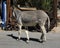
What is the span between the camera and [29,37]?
11.6 m

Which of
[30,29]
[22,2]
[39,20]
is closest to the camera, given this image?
[39,20]

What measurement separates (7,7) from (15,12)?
2.90 meters

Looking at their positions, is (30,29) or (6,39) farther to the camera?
(30,29)

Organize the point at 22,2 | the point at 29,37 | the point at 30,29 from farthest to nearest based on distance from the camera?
the point at 22,2
the point at 30,29
the point at 29,37

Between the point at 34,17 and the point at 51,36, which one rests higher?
the point at 34,17

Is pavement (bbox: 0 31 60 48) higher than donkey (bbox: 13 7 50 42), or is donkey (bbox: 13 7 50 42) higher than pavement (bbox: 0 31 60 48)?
donkey (bbox: 13 7 50 42)

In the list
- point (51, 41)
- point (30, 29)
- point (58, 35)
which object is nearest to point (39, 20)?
point (51, 41)

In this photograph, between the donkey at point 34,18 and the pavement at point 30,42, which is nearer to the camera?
the pavement at point 30,42

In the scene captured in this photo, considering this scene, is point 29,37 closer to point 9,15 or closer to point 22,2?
point 9,15

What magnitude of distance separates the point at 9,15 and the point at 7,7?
453 mm

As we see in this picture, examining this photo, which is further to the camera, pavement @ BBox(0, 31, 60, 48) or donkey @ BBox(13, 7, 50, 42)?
donkey @ BBox(13, 7, 50, 42)

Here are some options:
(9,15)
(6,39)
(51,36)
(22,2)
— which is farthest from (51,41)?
(22,2)

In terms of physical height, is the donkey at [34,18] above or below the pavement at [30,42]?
above

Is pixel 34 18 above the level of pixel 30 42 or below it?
above
